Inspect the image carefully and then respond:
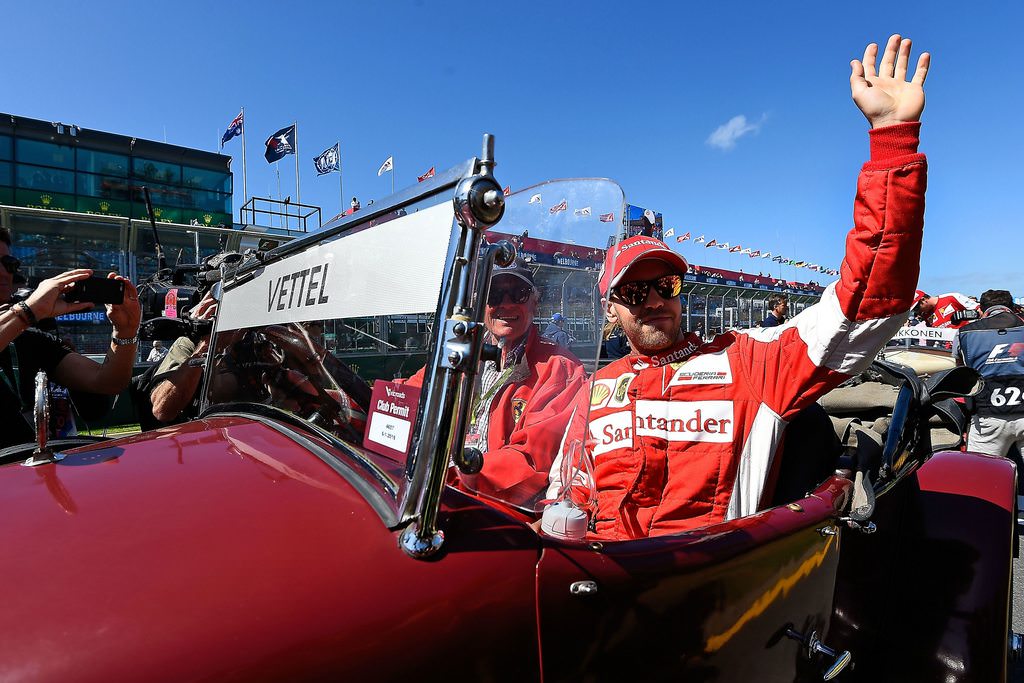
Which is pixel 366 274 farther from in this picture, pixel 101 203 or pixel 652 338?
pixel 101 203

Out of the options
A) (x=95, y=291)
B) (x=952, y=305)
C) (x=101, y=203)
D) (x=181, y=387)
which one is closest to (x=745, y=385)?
(x=181, y=387)

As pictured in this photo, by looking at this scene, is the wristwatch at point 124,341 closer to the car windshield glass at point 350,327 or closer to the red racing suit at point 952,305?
the car windshield glass at point 350,327

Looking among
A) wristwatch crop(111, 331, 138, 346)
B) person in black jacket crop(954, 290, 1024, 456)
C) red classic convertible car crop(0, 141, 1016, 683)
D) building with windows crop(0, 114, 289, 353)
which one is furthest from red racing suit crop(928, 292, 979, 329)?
building with windows crop(0, 114, 289, 353)

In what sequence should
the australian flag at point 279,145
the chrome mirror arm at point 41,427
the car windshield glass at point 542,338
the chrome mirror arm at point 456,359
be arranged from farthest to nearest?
the australian flag at point 279,145, the chrome mirror arm at point 41,427, the car windshield glass at point 542,338, the chrome mirror arm at point 456,359

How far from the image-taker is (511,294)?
121cm

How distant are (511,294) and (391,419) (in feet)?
1.20

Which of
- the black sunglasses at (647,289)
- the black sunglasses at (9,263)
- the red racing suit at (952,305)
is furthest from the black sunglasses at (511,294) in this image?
the red racing suit at (952,305)

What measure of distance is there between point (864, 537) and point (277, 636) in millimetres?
1659

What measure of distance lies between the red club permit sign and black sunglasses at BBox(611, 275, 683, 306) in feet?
3.76

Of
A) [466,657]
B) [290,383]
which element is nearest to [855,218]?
[466,657]

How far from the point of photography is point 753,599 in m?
1.15

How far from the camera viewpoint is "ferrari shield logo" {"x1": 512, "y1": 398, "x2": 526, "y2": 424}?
1.25 metres

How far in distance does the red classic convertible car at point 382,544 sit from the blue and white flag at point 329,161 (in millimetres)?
20940

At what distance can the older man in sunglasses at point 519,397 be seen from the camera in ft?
3.83
